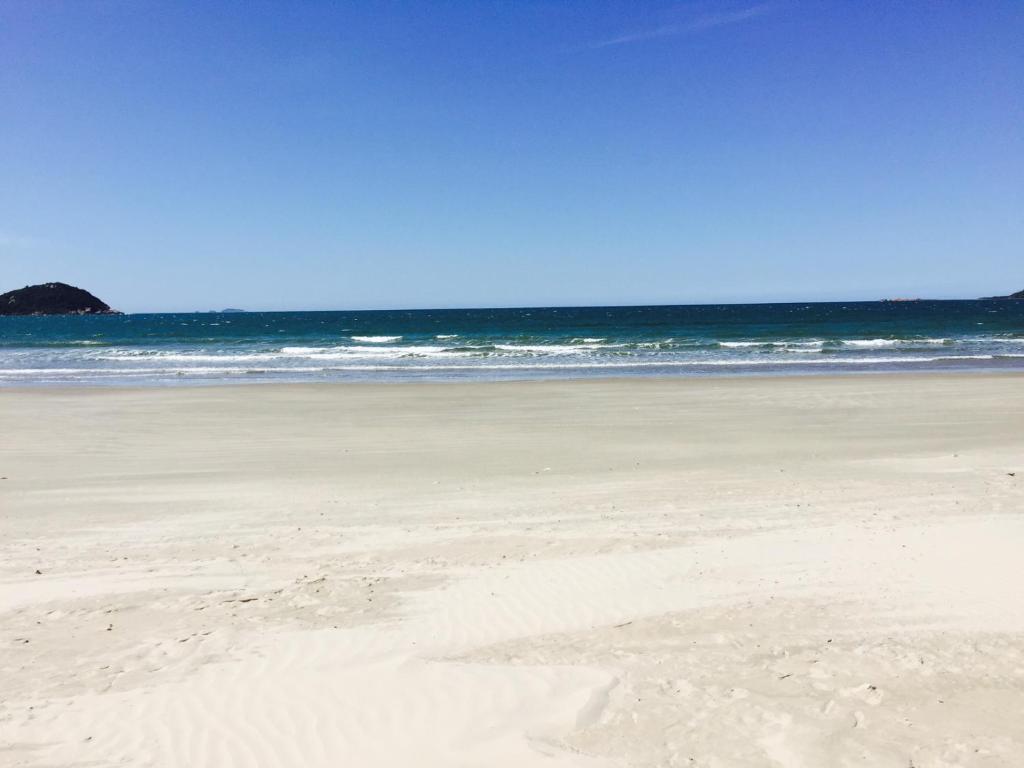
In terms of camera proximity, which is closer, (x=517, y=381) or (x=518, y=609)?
(x=518, y=609)

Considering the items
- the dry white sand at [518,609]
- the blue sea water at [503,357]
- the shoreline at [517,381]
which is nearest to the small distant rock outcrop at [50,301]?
the blue sea water at [503,357]

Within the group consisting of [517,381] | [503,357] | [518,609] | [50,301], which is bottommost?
[518,609]

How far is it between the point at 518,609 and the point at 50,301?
18038 centimetres

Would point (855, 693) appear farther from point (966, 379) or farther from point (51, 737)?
point (966, 379)

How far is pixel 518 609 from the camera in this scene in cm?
495

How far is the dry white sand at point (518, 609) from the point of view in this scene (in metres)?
3.40

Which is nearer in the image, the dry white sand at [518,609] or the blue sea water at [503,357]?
the dry white sand at [518,609]

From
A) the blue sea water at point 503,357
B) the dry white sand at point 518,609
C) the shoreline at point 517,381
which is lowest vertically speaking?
the dry white sand at point 518,609

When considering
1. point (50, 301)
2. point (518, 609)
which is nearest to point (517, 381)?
point (518, 609)

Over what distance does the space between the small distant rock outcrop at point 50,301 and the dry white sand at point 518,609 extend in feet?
559

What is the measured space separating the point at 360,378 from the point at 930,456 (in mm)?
18338

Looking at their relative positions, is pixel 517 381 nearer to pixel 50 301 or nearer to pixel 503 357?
pixel 503 357

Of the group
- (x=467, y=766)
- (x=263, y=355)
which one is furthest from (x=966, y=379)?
(x=263, y=355)

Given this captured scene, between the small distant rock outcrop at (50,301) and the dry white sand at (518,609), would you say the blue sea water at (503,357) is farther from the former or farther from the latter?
the small distant rock outcrop at (50,301)
